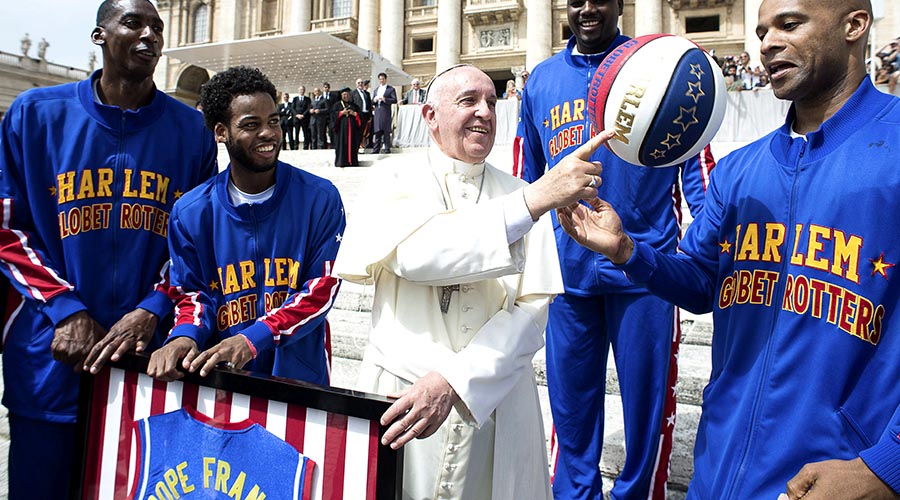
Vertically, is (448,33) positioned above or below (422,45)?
below

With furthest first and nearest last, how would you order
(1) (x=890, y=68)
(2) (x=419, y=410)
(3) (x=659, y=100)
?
(1) (x=890, y=68)
(3) (x=659, y=100)
(2) (x=419, y=410)

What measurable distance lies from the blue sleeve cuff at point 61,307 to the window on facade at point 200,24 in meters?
39.8

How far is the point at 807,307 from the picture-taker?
4.94 ft

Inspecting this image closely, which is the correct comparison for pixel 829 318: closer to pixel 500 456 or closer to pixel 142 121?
pixel 500 456

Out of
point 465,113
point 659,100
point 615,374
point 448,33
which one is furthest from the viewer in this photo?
point 448,33

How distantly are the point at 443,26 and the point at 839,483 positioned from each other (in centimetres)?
3120

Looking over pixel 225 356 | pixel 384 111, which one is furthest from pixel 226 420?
pixel 384 111

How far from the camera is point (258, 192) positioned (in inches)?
89.9

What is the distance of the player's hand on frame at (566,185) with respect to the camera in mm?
1502

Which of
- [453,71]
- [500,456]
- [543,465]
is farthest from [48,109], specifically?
[543,465]

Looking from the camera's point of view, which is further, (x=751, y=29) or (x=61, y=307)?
(x=751, y=29)

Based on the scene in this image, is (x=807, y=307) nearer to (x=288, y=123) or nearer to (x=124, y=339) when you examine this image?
(x=124, y=339)

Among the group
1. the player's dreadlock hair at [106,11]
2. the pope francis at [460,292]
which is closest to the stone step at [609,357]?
the pope francis at [460,292]

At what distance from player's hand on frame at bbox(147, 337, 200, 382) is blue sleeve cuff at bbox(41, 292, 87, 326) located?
16.4 inches
